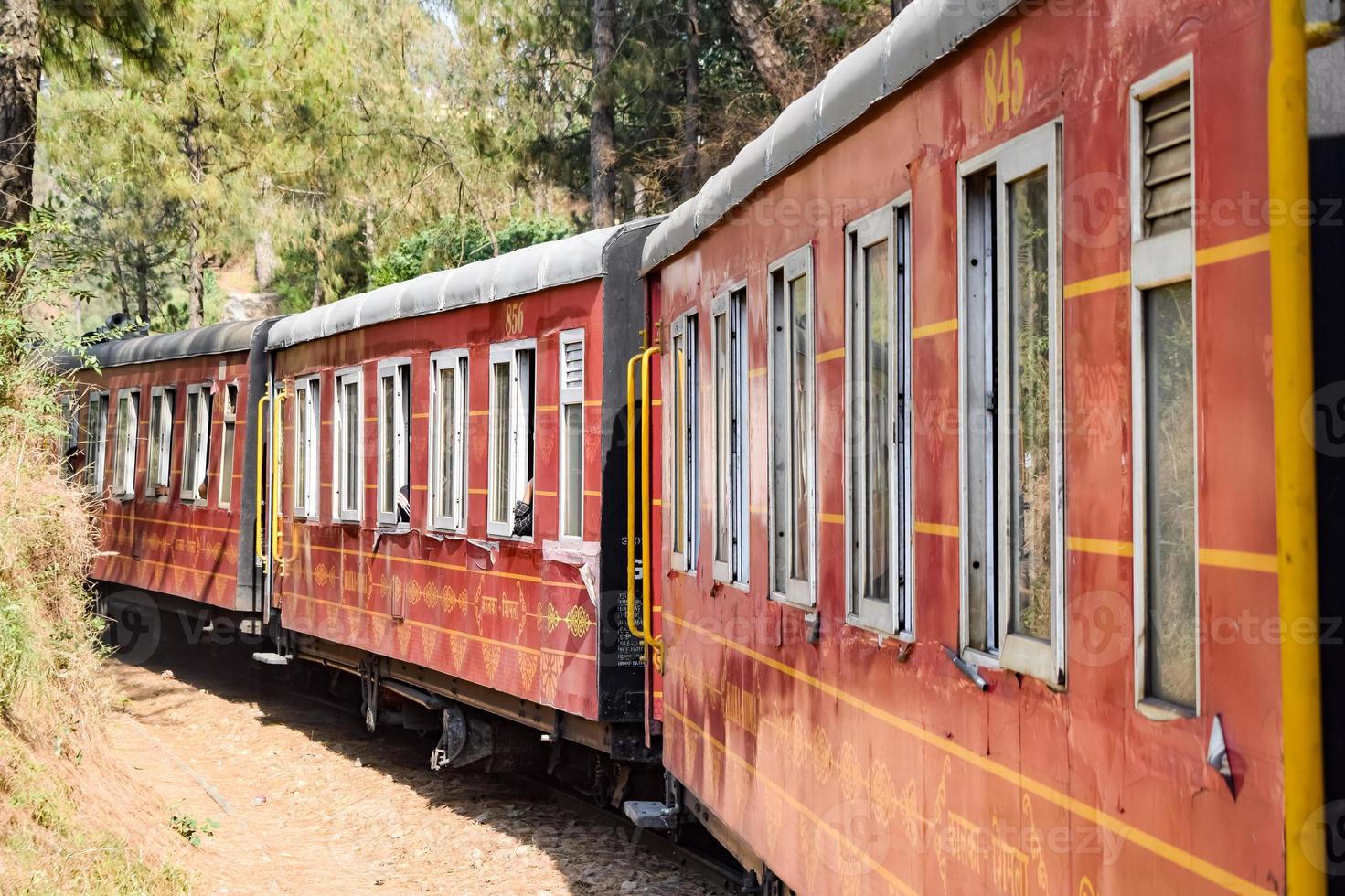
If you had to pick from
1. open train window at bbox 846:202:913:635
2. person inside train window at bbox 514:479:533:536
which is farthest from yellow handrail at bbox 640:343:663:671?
open train window at bbox 846:202:913:635

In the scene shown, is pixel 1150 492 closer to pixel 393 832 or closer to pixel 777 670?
pixel 777 670

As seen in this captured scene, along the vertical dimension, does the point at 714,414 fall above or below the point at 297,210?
below

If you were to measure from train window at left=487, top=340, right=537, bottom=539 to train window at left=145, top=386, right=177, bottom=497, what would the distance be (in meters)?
8.83

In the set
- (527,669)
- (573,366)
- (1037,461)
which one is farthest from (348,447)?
(1037,461)

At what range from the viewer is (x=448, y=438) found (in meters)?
11.5

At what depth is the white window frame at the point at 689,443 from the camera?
7.37m

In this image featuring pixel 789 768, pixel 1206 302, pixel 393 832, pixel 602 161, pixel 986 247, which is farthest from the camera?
pixel 602 161

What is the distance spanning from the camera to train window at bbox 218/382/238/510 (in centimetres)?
1647

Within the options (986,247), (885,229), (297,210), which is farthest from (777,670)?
(297,210)

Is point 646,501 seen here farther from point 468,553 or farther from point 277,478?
point 277,478

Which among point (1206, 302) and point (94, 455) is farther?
point (94, 455)

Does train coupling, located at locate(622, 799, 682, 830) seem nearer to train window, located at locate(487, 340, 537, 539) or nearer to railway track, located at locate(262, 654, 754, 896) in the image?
railway track, located at locate(262, 654, 754, 896)

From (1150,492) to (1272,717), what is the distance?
598mm

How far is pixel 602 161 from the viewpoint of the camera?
23297 millimetres
